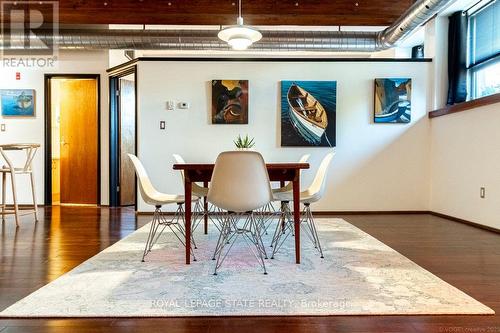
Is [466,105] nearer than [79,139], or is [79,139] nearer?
[466,105]

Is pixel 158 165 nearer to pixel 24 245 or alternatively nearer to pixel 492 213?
pixel 24 245

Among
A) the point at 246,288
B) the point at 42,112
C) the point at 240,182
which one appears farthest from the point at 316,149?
the point at 42,112

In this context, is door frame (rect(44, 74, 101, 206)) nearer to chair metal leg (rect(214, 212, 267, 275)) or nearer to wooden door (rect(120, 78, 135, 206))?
wooden door (rect(120, 78, 135, 206))

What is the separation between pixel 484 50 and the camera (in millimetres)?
4488

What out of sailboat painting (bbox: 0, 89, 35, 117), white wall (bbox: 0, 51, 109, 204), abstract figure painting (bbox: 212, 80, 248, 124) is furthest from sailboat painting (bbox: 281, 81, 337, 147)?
sailboat painting (bbox: 0, 89, 35, 117)

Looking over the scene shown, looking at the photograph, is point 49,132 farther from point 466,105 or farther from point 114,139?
point 466,105

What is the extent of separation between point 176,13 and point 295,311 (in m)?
4.47

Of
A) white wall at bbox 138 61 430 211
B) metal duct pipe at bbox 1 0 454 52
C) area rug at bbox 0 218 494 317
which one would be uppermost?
metal duct pipe at bbox 1 0 454 52

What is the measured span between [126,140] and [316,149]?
3.34m

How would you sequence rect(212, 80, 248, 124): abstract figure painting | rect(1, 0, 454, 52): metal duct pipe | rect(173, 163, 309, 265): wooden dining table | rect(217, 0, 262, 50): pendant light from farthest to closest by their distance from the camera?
rect(1, 0, 454, 52): metal duct pipe, rect(212, 80, 248, 124): abstract figure painting, rect(217, 0, 262, 50): pendant light, rect(173, 163, 309, 265): wooden dining table

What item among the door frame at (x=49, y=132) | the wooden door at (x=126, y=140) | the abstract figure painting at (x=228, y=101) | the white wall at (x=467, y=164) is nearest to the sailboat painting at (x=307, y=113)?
the abstract figure painting at (x=228, y=101)

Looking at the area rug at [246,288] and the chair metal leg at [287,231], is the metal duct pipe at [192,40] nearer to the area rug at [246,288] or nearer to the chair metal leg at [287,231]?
the chair metal leg at [287,231]

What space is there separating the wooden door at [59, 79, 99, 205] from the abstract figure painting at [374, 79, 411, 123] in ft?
15.5

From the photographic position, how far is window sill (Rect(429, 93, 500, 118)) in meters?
3.80
